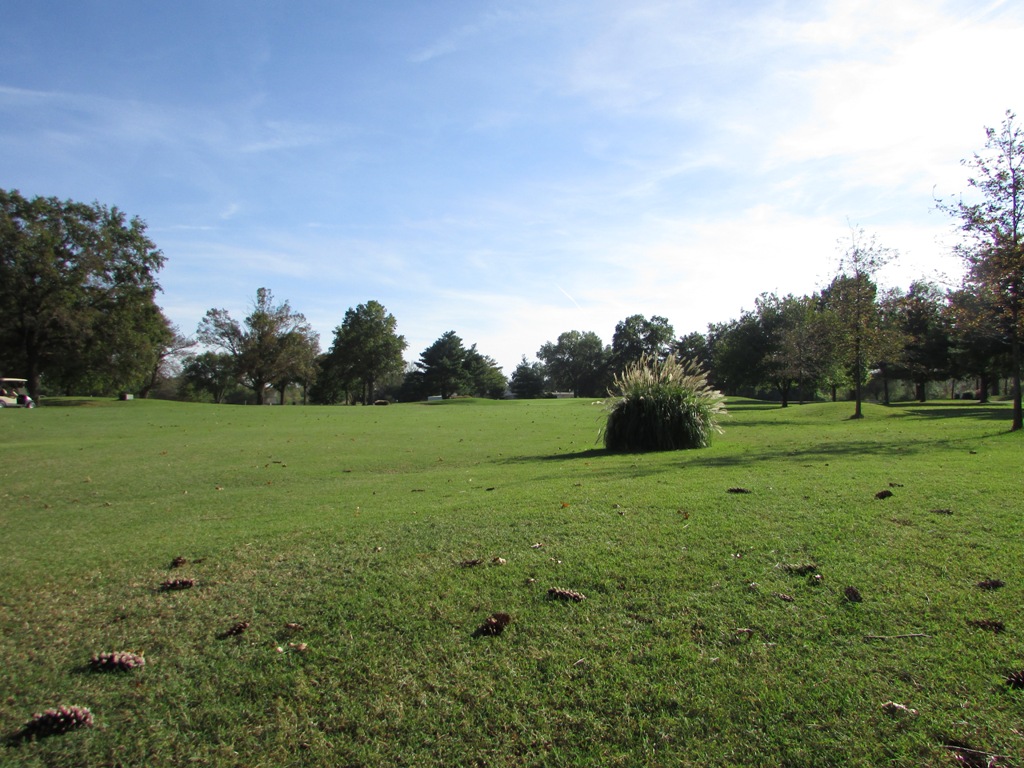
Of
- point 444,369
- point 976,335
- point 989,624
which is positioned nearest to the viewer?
point 989,624

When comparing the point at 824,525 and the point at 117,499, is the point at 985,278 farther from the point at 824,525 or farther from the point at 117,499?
the point at 117,499

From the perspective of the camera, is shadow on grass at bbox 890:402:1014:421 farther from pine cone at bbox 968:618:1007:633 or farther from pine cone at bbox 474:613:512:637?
pine cone at bbox 474:613:512:637

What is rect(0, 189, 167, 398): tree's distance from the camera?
3609 centimetres

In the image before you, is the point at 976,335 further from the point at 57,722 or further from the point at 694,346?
the point at 694,346

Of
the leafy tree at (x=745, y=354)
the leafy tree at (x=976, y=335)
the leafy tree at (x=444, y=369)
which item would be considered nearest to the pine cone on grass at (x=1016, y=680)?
the leafy tree at (x=976, y=335)

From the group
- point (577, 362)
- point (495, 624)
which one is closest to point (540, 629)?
point (495, 624)

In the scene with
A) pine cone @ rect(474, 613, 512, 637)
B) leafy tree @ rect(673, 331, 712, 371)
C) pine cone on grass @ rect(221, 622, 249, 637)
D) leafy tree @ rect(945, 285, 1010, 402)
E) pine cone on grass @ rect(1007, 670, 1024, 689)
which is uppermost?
leafy tree @ rect(673, 331, 712, 371)

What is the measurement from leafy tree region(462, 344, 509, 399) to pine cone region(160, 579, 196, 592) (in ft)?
275

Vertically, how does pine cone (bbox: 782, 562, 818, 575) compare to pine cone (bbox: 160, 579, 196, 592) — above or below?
above

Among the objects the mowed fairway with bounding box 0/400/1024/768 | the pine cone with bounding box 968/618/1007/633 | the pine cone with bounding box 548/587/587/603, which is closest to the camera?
the mowed fairway with bounding box 0/400/1024/768

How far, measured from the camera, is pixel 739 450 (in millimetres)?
12820

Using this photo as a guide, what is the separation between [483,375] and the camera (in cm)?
9488

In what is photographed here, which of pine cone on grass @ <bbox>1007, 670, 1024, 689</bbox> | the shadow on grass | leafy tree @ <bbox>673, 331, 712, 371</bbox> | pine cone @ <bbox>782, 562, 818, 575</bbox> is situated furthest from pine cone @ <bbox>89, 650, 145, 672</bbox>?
leafy tree @ <bbox>673, 331, 712, 371</bbox>

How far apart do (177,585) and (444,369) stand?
82046 millimetres
